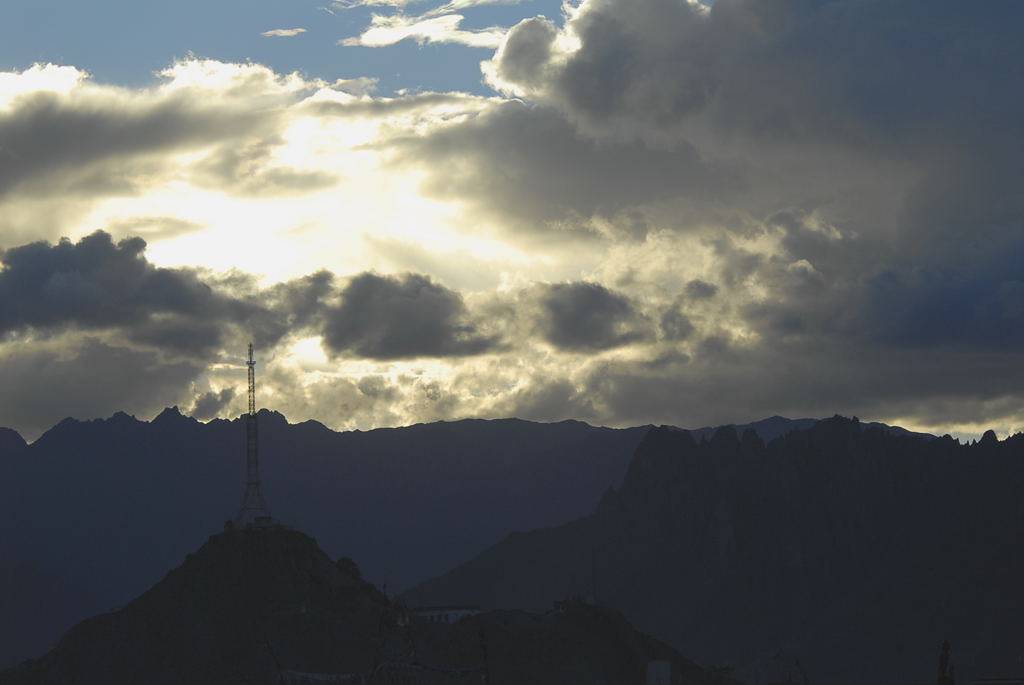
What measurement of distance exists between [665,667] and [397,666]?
5612 centimetres

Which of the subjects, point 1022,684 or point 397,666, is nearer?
point 1022,684

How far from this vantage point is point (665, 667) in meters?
152

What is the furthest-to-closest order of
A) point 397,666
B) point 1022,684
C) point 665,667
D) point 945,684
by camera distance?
point 397,666
point 665,667
point 1022,684
point 945,684

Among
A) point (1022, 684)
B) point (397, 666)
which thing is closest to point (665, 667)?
point (1022, 684)

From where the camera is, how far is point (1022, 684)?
142 m

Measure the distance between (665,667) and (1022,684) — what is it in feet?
110

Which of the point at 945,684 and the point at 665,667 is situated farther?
the point at 665,667

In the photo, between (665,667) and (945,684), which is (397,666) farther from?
(945,684)

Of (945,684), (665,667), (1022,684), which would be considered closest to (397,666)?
(665,667)

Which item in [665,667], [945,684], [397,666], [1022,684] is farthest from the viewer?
[397,666]

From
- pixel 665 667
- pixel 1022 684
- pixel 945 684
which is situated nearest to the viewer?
pixel 945 684

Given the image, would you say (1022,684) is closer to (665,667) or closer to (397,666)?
(665,667)

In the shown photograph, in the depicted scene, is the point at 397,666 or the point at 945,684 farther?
the point at 397,666

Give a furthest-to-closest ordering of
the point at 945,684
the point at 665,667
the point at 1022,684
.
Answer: the point at 665,667 < the point at 1022,684 < the point at 945,684
